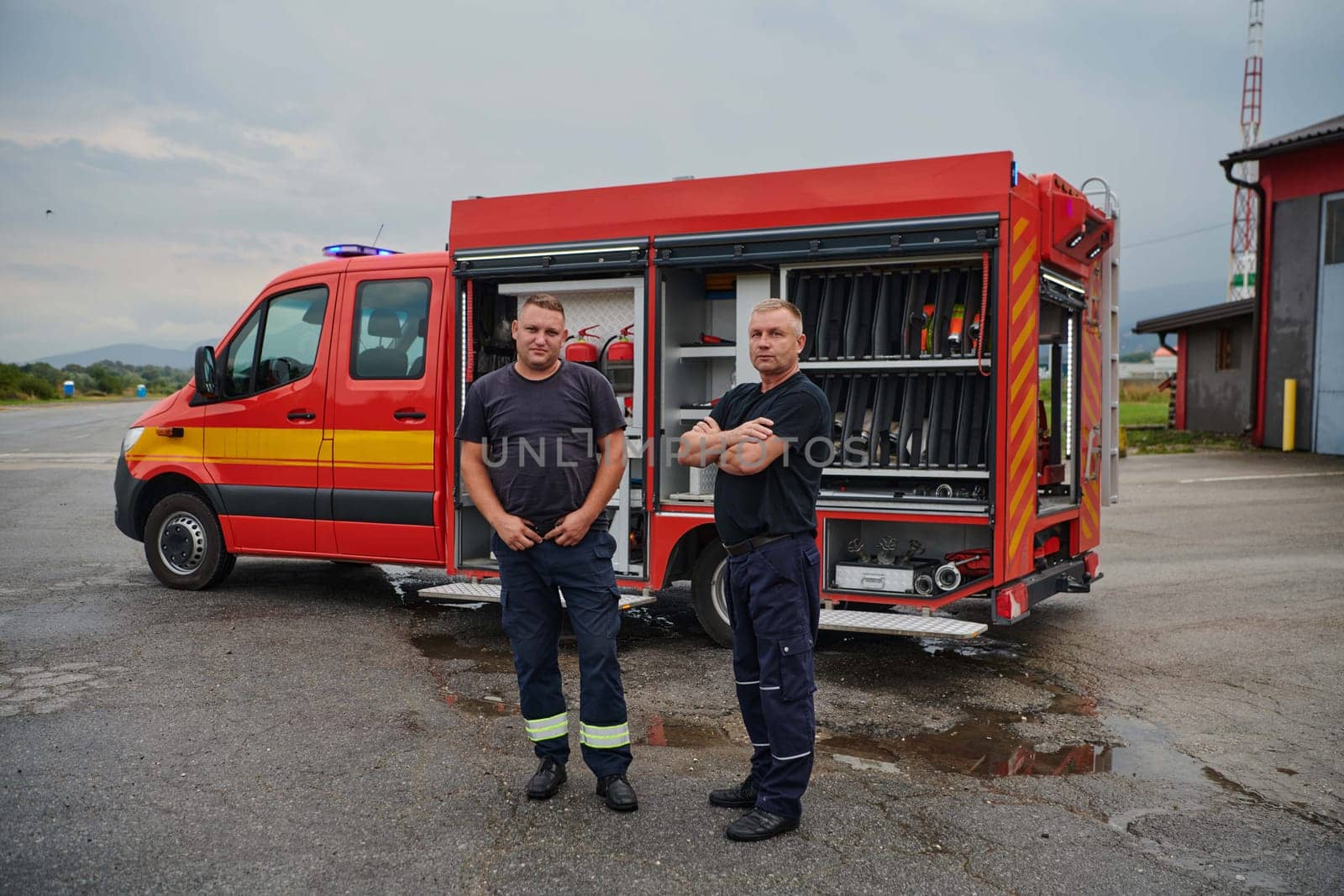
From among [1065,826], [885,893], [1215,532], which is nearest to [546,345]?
[885,893]

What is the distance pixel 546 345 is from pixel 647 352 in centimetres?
242

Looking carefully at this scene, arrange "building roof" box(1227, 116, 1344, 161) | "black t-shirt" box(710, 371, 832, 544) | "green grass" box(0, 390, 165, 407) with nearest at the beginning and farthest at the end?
"black t-shirt" box(710, 371, 832, 544)
"building roof" box(1227, 116, 1344, 161)
"green grass" box(0, 390, 165, 407)

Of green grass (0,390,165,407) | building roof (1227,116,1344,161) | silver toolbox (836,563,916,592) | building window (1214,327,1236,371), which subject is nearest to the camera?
silver toolbox (836,563,916,592)

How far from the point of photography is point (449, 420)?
7121 mm

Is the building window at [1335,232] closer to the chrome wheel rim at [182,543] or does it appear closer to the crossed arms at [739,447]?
the chrome wheel rim at [182,543]

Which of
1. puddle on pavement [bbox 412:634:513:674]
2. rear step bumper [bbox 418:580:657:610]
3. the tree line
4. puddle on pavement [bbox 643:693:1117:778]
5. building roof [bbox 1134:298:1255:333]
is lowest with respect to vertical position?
puddle on pavement [bbox 643:693:1117:778]

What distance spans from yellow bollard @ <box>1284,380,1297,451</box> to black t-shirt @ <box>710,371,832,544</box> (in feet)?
63.1

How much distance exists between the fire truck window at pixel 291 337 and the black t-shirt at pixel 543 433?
383cm

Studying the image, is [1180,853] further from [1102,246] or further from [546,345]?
[1102,246]

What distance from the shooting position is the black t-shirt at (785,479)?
12.8 feet

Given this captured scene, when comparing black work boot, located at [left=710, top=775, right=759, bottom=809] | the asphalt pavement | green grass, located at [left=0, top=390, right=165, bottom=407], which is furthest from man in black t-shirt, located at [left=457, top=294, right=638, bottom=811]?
green grass, located at [left=0, top=390, right=165, bottom=407]

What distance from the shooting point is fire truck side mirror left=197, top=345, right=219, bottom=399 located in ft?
26.0

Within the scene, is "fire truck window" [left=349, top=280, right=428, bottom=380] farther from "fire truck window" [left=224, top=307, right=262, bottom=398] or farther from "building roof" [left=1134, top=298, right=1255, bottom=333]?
"building roof" [left=1134, top=298, right=1255, bottom=333]

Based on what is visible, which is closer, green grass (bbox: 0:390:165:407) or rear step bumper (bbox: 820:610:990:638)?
rear step bumper (bbox: 820:610:990:638)
